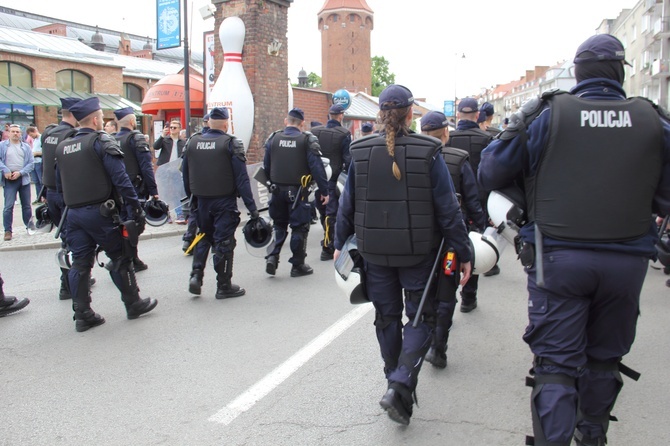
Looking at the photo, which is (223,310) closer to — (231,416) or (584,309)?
(231,416)

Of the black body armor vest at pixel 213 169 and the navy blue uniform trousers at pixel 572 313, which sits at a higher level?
the black body armor vest at pixel 213 169

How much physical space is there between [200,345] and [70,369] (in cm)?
100

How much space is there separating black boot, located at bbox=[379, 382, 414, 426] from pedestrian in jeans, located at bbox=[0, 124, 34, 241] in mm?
8829

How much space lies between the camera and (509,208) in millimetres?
3016

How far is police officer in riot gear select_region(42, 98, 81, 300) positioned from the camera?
6094 mm

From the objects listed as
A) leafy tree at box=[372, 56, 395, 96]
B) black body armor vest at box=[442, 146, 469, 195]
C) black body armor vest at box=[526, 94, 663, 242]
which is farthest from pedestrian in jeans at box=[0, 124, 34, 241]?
leafy tree at box=[372, 56, 395, 96]

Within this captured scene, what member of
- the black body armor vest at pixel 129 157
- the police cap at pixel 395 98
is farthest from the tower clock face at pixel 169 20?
the police cap at pixel 395 98

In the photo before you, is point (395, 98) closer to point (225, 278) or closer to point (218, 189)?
point (218, 189)

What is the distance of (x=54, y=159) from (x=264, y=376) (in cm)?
364

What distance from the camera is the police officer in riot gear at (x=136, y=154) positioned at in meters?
7.11

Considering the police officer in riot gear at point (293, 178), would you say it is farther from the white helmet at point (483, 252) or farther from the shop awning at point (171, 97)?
the shop awning at point (171, 97)

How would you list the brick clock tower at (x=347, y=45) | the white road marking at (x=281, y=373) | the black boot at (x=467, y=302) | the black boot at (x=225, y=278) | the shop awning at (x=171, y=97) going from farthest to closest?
the brick clock tower at (x=347, y=45), the shop awning at (x=171, y=97), the black boot at (x=225, y=278), the black boot at (x=467, y=302), the white road marking at (x=281, y=373)

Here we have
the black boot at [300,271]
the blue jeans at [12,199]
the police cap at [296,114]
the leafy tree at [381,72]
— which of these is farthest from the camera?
the leafy tree at [381,72]

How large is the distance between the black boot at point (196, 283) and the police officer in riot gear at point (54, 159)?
1280 millimetres
